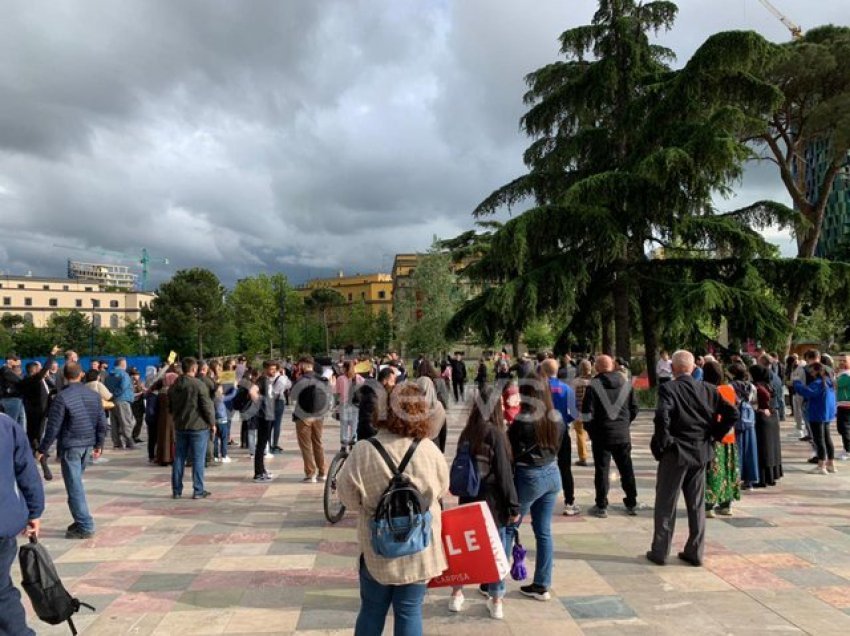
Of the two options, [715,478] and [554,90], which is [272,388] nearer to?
[715,478]

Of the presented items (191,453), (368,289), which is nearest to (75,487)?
(191,453)

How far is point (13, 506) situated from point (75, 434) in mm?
3728

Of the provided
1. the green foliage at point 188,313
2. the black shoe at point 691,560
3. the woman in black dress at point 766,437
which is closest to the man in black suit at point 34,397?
the black shoe at point 691,560

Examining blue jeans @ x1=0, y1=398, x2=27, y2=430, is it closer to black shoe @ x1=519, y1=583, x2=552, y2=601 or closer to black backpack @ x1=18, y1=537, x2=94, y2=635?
black backpack @ x1=18, y1=537, x2=94, y2=635

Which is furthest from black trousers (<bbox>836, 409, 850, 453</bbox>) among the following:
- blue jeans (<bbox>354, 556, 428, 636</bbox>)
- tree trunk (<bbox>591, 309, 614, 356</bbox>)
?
tree trunk (<bbox>591, 309, 614, 356</bbox>)

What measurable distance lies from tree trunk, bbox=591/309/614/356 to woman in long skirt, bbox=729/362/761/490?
15289 millimetres

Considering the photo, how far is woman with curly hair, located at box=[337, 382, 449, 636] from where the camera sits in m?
2.94

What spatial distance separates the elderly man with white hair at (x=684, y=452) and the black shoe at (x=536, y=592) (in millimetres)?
1361

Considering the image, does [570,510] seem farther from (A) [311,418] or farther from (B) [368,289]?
(B) [368,289]

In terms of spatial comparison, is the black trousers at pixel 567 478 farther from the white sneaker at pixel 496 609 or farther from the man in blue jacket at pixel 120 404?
the man in blue jacket at pixel 120 404

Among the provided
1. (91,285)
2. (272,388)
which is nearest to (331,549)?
(272,388)

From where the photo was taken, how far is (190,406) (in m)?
8.06

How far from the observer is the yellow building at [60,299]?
A: 414 feet

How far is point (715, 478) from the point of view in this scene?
265 inches
